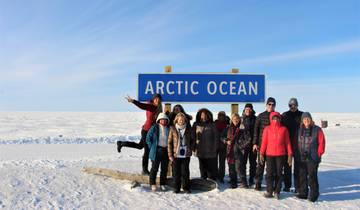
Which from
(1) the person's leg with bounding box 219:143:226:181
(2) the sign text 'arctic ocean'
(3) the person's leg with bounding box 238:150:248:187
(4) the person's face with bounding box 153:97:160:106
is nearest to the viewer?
(3) the person's leg with bounding box 238:150:248:187

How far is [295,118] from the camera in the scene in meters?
6.39

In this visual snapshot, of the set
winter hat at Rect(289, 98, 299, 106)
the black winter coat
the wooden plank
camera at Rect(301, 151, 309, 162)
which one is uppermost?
winter hat at Rect(289, 98, 299, 106)

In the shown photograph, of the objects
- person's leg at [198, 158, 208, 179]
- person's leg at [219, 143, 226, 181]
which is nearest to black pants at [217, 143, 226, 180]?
person's leg at [219, 143, 226, 181]

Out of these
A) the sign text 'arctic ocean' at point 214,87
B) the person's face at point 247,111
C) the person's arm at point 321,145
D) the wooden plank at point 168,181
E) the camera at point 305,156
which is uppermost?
the sign text 'arctic ocean' at point 214,87

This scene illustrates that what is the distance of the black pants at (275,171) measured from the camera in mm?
5934

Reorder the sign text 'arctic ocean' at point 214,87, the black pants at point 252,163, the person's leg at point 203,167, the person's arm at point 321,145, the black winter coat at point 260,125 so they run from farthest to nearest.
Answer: the sign text 'arctic ocean' at point 214,87 < the person's leg at point 203,167 < the black pants at point 252,163 < the black winter coat at point 260,125 < the person's arm at point 321,145

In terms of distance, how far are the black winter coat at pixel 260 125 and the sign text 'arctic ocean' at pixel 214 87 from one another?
Result: 103cm

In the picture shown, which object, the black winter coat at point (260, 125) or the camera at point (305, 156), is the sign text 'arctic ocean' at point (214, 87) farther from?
the camera at point (305, 156)

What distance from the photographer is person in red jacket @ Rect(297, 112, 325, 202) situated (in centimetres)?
585

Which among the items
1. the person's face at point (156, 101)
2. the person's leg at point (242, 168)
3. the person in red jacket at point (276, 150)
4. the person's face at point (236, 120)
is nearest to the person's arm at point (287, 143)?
the person in red jacket at point (276, 150)

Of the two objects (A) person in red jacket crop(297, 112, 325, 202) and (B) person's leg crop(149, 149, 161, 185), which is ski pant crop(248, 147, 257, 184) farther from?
(B) person's leg crop(149, 149, 161, 185)

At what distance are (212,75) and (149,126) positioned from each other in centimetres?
184

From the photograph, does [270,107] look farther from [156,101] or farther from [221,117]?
[156,101]

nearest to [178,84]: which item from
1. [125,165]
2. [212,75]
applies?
[212,75]
